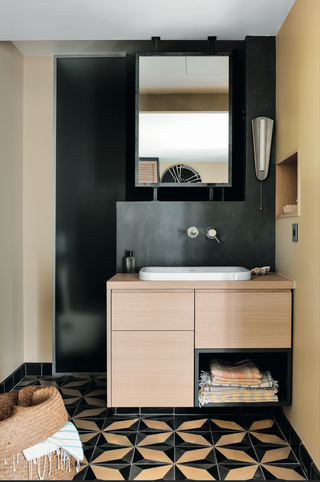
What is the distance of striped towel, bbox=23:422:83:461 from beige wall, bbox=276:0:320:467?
3.59 ft

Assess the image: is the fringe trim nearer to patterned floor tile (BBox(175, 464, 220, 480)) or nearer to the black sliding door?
patterned floor tile (BBox(175, 464, 220, 480))

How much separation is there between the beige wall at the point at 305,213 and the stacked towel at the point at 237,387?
0.16 m

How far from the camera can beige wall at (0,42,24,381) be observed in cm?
278

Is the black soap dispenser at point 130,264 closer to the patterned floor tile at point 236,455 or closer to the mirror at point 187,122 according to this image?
the mirror at point 187,122

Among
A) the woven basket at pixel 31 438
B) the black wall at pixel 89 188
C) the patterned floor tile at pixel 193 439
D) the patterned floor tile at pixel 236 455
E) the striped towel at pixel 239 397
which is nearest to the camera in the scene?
the woven basket at pixel 31 438

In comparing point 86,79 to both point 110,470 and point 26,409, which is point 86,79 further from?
point 110,470

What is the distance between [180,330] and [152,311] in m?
0.19

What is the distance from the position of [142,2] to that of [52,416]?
2215 mm

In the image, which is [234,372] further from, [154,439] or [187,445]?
[154,439]

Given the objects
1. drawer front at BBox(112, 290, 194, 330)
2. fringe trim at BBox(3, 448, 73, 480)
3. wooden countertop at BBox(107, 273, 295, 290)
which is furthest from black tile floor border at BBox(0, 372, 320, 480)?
wooden countertop at BBox(107, 273, 295, 290)

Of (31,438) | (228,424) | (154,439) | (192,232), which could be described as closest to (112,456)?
(154,439)

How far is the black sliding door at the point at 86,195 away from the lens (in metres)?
3.12

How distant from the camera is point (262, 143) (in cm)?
256

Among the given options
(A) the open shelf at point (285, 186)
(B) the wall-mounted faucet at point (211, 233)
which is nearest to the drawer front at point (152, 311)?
(B) the wall-mounted faucet at point (211, 233)
